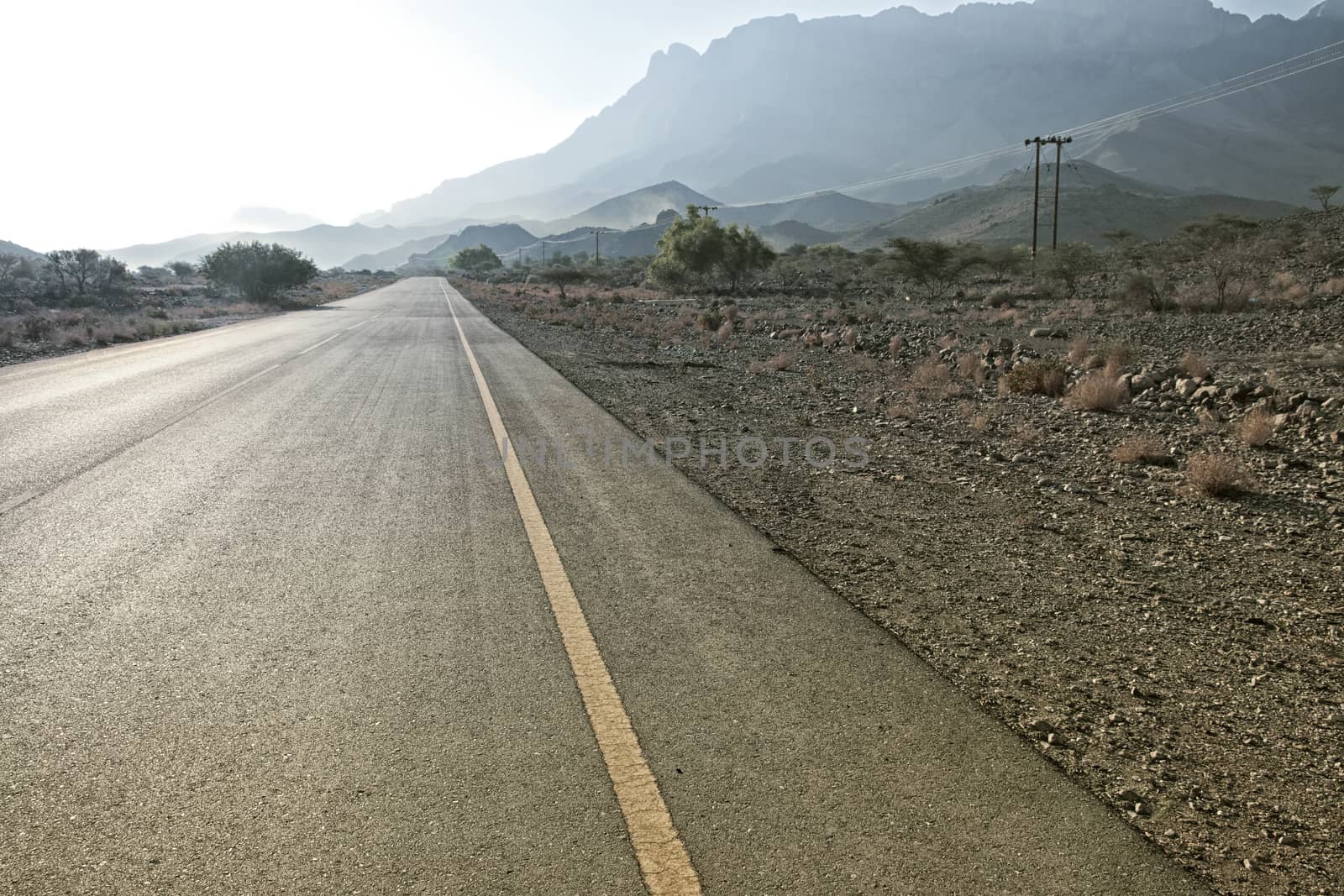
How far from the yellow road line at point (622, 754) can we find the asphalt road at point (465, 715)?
2cm

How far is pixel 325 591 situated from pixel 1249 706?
15.0 feet

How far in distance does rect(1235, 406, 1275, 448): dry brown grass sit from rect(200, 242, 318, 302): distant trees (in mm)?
61605

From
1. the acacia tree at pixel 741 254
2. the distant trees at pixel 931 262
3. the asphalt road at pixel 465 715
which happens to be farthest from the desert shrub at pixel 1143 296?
the acacia tree at pixel 741 254

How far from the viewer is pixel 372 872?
2.47m

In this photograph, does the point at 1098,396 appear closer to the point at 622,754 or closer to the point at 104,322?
the point at 622,754

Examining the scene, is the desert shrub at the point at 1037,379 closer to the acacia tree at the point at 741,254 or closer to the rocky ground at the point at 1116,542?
the rocky ground at the point at 1116,542

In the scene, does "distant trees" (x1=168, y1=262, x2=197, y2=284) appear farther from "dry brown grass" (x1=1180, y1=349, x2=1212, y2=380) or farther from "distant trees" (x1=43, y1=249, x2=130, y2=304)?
"dry brown grass" (x1=1180, y1=349, x2=1212, y2=380)

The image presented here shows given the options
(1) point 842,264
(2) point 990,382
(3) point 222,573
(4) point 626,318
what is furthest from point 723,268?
(3) point 222,573

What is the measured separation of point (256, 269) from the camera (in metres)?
62.1

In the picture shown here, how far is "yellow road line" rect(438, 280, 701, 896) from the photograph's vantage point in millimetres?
2482

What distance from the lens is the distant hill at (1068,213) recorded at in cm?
13850

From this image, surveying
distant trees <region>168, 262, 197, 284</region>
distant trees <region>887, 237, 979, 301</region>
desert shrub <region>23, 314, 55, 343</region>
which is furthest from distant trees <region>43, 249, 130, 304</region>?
distant trees <region>887, 237, 979, 301</region>

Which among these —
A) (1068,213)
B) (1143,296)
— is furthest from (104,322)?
(1068,213)

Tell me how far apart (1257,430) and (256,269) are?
66011 millimetres
